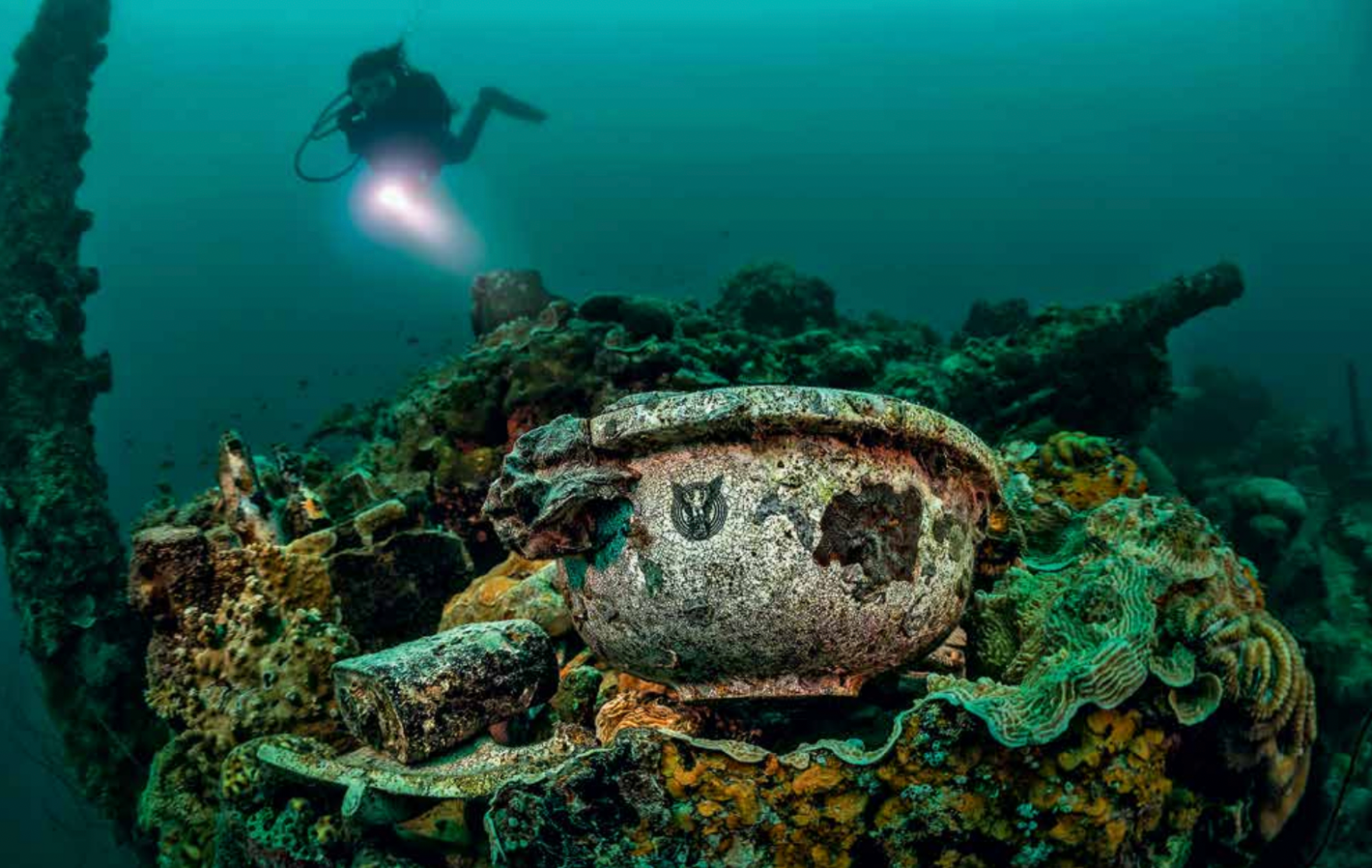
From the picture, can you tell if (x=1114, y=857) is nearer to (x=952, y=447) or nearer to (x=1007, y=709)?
(x=1007, y=709)

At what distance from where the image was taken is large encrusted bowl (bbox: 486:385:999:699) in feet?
7.95

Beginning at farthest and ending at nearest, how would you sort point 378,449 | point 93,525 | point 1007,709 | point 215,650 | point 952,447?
point 93,525
point 378,449
point 215,650
point 952,447
point 1007,709

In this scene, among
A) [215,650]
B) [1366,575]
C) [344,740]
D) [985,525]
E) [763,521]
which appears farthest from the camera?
[1366,575]

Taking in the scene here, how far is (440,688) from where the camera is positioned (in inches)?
117

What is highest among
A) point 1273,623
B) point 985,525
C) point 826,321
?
point 826,321

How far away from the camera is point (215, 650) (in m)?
4.03

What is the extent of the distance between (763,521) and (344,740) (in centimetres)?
248

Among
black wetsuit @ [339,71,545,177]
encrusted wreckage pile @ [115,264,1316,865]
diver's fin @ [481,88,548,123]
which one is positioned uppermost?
diver's fin @ [481,88,548,123]

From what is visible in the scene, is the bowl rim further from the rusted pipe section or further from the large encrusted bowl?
the rusted pipe section

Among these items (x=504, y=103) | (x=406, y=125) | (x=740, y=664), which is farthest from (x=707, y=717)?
(x=504, y=103)

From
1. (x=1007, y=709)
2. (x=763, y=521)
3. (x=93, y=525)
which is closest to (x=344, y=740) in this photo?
(x=763, y=521)

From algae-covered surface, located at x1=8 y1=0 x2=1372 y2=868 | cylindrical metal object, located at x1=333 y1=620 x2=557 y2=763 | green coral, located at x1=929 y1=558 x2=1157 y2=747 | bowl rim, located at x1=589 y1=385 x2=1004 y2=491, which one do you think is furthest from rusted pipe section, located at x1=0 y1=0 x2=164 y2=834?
green coral, located at x1=929 y1=558 x2=1157 y2=747

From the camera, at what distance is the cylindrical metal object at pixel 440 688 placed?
2902 mm

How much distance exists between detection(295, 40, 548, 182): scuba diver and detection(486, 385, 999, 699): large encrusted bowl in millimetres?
16024
